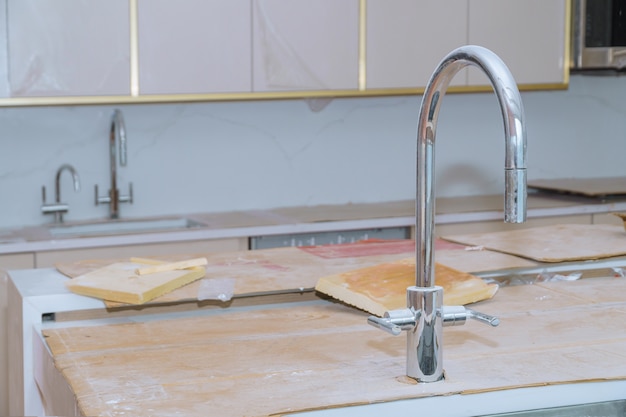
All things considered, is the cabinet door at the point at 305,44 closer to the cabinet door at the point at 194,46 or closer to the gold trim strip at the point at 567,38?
the cabinet door at the point at 194,46

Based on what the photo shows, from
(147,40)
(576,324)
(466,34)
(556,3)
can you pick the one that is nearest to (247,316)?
(576,324)

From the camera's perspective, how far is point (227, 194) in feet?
13.3

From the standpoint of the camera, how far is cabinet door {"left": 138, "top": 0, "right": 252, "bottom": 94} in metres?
3.50

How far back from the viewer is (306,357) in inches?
64.1

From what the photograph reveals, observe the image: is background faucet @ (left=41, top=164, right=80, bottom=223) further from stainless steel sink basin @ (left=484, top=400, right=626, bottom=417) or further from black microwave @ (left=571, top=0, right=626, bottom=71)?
stainless steel sink basin @ (left=484, top=400, right=626, bottom=417)

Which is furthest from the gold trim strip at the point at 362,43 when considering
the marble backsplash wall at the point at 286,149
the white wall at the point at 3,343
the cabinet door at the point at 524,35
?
the white wall at the point at 3,343

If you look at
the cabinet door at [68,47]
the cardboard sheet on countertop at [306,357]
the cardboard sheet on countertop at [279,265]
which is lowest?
the cardboard sheet on countertop at [306,357]

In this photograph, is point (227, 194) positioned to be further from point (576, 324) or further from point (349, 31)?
point (576, 324)

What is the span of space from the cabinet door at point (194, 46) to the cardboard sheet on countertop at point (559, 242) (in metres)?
1.35

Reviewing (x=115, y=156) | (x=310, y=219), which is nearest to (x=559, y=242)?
(x=310, y=219)

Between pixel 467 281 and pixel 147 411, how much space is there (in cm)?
86

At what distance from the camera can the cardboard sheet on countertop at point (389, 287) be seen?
6.16 feet

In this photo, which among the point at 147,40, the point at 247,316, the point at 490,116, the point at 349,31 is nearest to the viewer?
the point at 247,316

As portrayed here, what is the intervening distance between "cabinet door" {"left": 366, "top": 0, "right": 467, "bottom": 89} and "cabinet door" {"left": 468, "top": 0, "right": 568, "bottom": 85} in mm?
85
